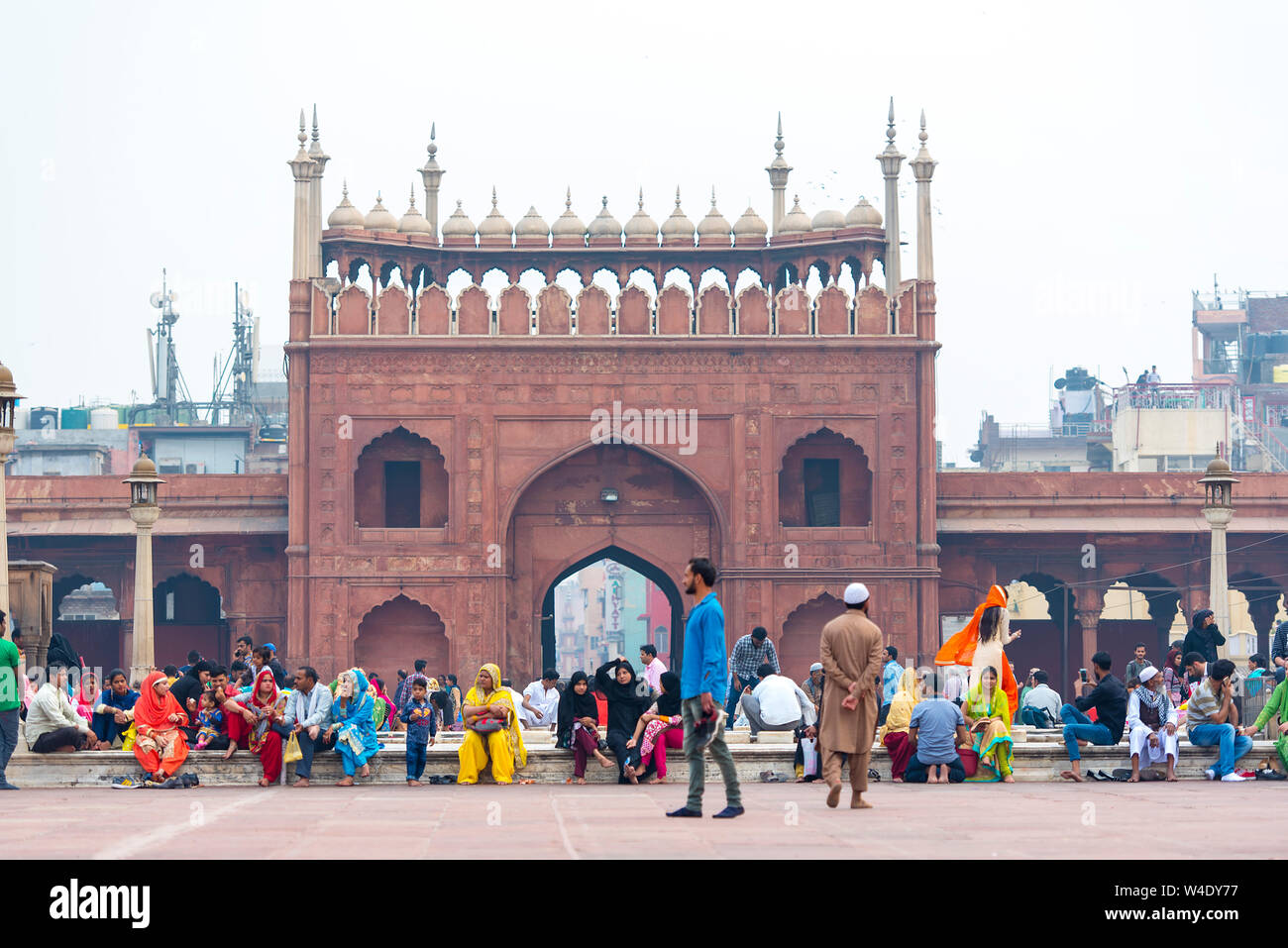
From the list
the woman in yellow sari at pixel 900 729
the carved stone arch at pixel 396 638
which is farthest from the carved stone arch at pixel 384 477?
the woman in yellow sari at pixel 900 729

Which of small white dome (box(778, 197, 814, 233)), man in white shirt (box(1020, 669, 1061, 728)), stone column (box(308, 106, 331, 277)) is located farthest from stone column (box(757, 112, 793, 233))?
man in white shirt (box(1020, 669, 1061, 728))

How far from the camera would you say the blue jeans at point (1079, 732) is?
36.6ft

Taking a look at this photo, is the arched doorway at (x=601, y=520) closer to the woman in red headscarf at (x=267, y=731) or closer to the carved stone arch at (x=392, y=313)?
the carved stone arch at (x=392, y=313)

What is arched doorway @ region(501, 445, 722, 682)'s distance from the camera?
2473cm

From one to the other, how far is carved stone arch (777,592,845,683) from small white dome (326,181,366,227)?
7.61 metres

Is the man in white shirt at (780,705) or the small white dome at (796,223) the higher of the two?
the small white dome at (796,223)

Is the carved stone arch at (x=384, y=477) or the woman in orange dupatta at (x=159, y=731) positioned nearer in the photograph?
the woman in orange dupatta at (x=159, y=731)

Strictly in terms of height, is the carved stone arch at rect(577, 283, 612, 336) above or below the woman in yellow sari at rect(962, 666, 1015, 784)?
above

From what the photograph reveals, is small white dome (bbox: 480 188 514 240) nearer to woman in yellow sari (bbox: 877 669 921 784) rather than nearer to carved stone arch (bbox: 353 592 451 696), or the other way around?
carved stone arch (bbox: 353 592 451 696)

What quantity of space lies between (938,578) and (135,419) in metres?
32.2

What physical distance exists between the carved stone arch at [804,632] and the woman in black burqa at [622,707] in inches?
511

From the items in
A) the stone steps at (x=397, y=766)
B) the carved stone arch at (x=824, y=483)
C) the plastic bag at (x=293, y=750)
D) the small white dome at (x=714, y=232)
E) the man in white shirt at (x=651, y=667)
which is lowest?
the stone steps at (x=397, y=766)
